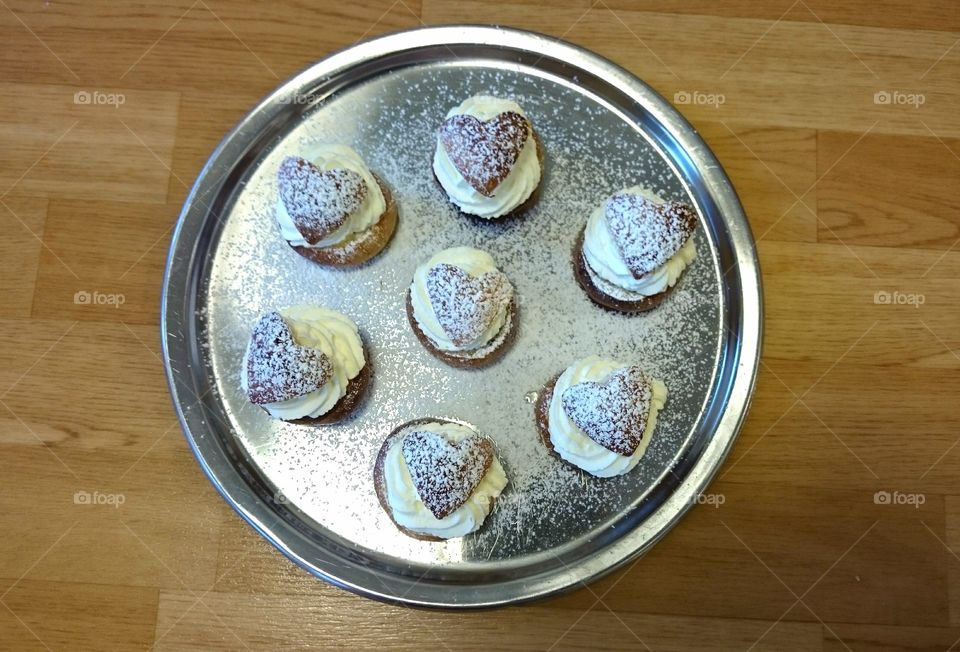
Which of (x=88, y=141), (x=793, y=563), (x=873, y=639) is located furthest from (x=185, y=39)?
(x=873, y=639)

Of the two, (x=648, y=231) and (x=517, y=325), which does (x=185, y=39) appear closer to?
(x=517, y=325)

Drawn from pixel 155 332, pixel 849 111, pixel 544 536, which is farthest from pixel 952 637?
pixel 155 332

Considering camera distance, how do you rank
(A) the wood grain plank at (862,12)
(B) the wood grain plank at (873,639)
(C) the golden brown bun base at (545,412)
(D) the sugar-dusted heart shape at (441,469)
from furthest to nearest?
(A) the wood grain plank at (862,12) < (B) the wood grain plank at (873,639) < (C) the golden brown bun base at (545,412) < (D) the sugar-dusted heart shape at (441,469)

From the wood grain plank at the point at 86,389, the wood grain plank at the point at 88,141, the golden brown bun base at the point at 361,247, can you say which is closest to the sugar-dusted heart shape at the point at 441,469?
the golden brown bun base at the point at 361,247

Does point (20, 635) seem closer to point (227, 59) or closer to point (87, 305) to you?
point (87, 305)

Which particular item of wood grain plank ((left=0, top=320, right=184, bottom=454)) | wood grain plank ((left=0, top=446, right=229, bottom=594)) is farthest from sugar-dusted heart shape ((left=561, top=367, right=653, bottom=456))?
wood grain plank ((left=0, top=320, right=184, bottom=454))

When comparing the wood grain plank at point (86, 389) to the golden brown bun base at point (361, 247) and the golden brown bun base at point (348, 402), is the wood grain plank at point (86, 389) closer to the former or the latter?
the golden brown bun base at point (348, 402)
